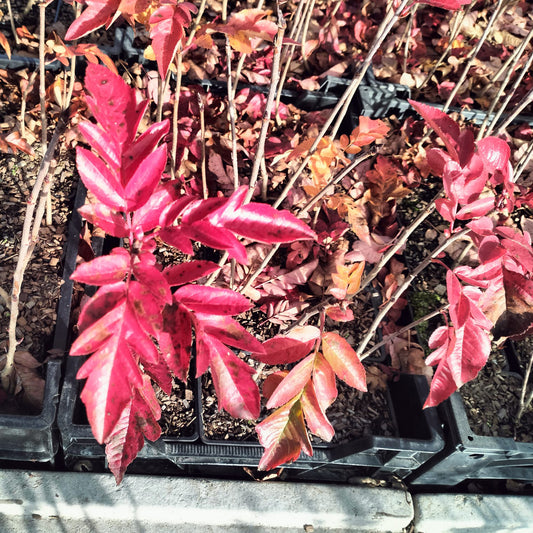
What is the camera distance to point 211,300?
2.63 feet

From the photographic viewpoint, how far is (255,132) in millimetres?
1836

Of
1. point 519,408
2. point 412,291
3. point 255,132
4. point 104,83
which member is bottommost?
point 519,408

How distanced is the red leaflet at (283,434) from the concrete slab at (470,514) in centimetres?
88

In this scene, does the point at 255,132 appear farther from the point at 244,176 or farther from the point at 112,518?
the point at 112,518

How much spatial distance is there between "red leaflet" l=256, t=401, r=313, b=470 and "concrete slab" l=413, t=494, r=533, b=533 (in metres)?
0.88

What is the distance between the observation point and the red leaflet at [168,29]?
93 centimetres

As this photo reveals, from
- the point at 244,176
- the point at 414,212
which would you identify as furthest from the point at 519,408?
the point at 244,176

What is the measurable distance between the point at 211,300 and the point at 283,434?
0.40 m

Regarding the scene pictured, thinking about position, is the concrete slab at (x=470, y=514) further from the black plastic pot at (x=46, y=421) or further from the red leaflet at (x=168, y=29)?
the red leaflet at (x=168, y=29)

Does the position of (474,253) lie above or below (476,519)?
above

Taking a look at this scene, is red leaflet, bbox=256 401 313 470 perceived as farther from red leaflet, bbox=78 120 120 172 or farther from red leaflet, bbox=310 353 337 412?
red leaflet, bbox=78 120 120 172

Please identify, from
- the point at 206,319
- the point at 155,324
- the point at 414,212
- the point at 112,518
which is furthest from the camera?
the point at 414,212

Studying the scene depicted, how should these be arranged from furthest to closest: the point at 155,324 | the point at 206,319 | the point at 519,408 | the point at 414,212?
1. the point at 414,212
2. the point at 519,408
3. the point at 206,319
4. the point at 155,324

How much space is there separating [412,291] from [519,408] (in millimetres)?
494
